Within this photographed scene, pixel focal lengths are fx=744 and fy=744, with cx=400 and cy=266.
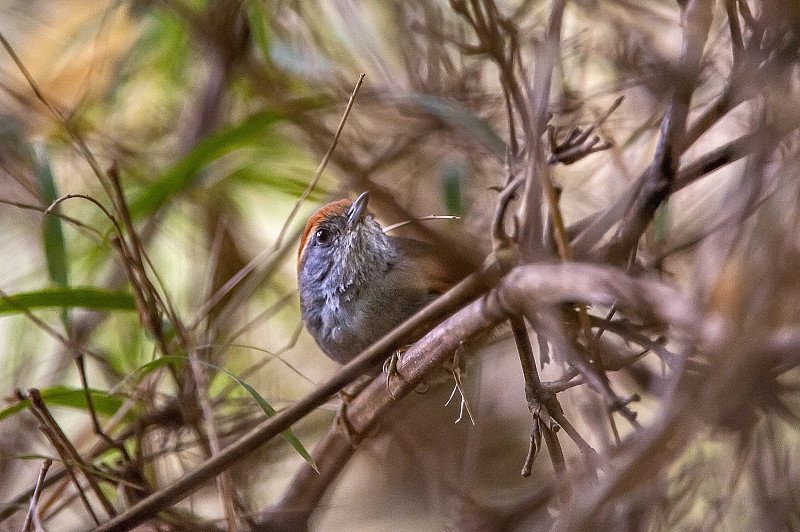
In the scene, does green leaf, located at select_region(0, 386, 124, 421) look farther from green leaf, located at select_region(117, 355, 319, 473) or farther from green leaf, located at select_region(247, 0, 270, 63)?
green leaf, located at select_region(247, 0, 270, 63)

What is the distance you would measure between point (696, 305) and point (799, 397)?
0.85 metres

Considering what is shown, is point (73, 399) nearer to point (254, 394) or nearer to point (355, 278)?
point (254, 394)

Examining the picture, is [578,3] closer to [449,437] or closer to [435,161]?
[435,161]

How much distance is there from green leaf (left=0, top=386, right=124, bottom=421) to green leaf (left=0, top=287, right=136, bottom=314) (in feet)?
0.96

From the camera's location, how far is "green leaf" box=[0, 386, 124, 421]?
8.04ft

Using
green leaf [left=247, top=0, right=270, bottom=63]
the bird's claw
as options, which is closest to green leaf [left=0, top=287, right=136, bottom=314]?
the bird's claw

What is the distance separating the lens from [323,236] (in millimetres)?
3488

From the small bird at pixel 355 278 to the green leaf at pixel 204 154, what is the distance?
0.59 meters

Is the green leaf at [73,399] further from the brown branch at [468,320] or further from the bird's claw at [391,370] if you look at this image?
the bird's claw at [391,370]

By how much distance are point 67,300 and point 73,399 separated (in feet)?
1.12

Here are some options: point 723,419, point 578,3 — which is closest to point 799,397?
point 723,419

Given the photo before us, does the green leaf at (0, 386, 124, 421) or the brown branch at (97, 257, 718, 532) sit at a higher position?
the green leaf at (0, 386, 124, 421)

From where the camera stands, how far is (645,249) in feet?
9.11

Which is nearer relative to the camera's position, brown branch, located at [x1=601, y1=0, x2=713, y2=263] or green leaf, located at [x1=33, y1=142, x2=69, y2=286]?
brown branch, located at [x1=601, y1=0, x2=713, y2=263]
